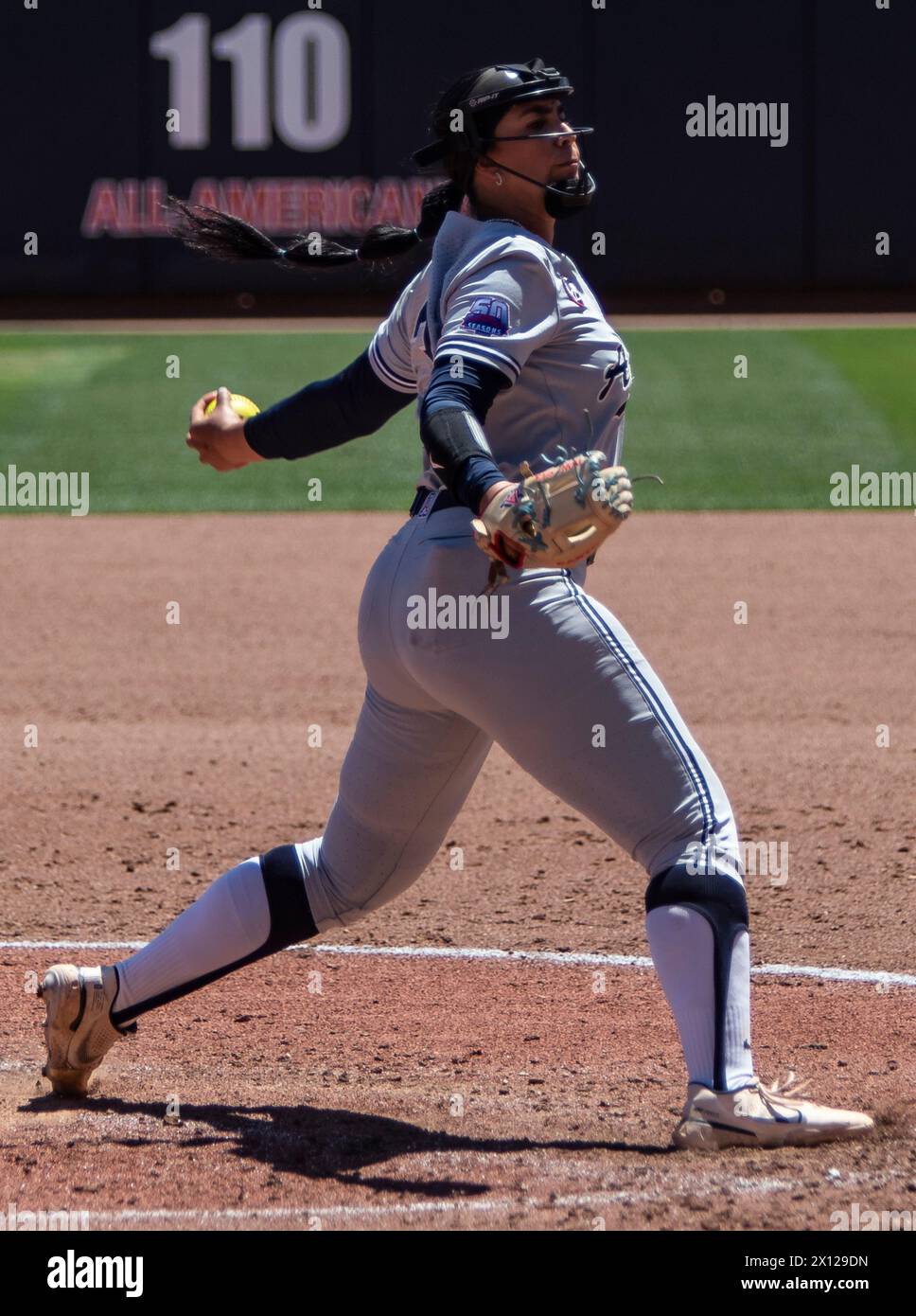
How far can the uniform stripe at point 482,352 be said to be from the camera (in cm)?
268

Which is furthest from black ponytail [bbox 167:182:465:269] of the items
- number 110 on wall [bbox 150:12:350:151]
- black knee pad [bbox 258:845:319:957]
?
number 110 on wall [bbox 150:12:350:151]

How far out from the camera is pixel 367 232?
3.33m

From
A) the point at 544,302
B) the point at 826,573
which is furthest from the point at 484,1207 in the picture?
the point at 826,573

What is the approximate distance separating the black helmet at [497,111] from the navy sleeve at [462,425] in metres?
0.42

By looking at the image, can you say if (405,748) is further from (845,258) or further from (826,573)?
(845,258)

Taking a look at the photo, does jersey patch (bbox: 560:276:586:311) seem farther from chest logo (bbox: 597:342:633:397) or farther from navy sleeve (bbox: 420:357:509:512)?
navy sleeve (bbox: 420:357:509:512)

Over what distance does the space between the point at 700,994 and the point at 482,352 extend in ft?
3.40

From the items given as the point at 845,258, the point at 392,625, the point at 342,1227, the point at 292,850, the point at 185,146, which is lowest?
the point at 342,1227

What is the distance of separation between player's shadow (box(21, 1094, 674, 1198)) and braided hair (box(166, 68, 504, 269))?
5.11 feet

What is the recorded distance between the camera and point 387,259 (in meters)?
3.39

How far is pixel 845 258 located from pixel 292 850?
19826mm
